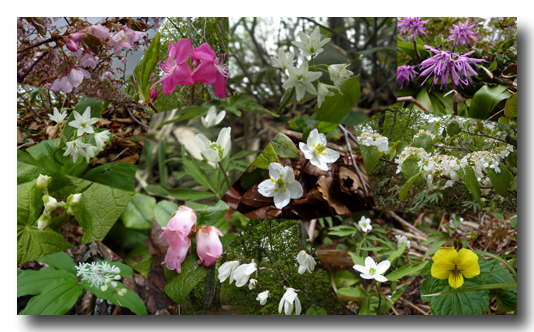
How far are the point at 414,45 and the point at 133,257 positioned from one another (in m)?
1.44

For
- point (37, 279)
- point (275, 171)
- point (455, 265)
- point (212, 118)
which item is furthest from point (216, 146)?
point (455, 265)

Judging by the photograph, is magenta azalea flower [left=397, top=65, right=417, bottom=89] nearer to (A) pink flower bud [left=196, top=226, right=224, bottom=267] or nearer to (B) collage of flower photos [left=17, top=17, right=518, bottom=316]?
(B) collage of flower photos [left=17, top=17, right=518, bottom=316]

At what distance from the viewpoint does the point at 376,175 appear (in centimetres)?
145

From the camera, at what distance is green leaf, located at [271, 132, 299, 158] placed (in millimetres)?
1426

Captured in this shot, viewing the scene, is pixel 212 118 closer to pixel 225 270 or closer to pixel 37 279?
pixel 225 270

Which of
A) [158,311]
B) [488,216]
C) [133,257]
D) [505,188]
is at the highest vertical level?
[505,188]

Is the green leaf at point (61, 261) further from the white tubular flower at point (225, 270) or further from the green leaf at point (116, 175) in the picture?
the white tubular flower at point (225, 270)

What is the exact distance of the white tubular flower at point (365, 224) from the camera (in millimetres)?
1458

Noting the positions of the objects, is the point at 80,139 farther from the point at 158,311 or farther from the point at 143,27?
the point at 158,311

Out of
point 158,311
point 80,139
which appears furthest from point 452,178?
point 80,139

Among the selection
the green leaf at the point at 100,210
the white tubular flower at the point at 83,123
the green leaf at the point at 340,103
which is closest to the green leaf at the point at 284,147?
the green leaf at the point at 340,103

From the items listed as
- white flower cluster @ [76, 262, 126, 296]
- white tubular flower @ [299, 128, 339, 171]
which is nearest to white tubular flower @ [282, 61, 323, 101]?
white tubular flower @ [299, 128, 339, 171]

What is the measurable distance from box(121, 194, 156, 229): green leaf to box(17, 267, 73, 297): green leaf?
1.09ft

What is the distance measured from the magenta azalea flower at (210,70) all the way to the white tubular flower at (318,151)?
0.39 metres
